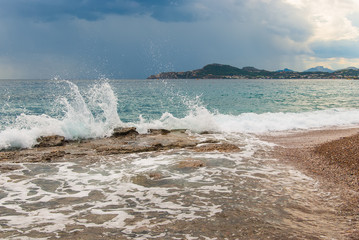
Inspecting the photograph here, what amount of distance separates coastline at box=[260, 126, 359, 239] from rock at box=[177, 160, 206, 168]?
3.14 m

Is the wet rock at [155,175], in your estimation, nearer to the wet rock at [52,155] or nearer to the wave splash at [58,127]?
the wet rock at [52,155]

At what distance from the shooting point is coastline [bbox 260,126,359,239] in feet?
18.2

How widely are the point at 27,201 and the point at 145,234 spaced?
3.36 m

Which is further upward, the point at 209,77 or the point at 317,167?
the point at 209,77

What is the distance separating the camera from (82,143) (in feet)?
39.7

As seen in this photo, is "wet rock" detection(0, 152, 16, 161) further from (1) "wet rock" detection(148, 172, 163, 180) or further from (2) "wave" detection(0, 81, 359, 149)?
(1) "wet rock" detection(148, 172, 163, 180)

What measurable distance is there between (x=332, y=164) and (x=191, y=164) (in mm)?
4765

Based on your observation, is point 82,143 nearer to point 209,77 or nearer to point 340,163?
point 340,163

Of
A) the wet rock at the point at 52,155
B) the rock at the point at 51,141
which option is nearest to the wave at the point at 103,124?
the rock at the point at 51,141

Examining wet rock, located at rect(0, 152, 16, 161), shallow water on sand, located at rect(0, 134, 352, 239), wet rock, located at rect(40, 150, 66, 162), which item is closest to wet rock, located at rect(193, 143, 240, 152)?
shallow water on sand, located at rect(0, 134, 352, 239)

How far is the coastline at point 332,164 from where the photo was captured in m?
5.54

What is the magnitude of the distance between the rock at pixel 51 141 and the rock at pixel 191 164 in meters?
6.30

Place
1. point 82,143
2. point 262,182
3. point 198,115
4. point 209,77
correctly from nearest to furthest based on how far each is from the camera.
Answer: point 262,182
point 82,143
point 198,115
point 209,77

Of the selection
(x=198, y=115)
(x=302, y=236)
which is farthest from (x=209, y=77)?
(x=302, y=236)
